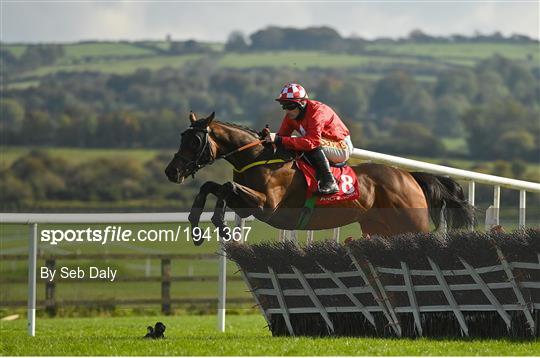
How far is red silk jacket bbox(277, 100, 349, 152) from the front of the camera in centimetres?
1068

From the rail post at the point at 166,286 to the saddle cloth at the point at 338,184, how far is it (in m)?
5.18

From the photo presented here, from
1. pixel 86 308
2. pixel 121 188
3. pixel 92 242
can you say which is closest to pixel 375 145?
pixel 121 188

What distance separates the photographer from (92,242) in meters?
11.4

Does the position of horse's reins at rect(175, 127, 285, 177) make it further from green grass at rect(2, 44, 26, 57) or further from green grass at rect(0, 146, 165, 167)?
green grass at rect(2, 44, 26, 57)

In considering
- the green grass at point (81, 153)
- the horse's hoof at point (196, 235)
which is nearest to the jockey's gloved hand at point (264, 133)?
the horse's hoof at point (196, 235)

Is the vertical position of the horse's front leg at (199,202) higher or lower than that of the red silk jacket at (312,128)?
lower

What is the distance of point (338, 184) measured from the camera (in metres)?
10.9

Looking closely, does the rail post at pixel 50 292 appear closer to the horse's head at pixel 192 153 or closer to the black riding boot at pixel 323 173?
the horse's head at pixel 192 153

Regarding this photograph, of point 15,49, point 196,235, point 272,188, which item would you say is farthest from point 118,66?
point 196,235

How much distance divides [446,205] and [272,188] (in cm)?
211

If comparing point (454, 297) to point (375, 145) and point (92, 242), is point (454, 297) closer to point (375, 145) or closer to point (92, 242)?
point (92, 242)

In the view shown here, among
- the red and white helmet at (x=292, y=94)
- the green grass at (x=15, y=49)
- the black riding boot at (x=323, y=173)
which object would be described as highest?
the red and white helmet at (x=292, y=94)

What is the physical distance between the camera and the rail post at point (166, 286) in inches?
637

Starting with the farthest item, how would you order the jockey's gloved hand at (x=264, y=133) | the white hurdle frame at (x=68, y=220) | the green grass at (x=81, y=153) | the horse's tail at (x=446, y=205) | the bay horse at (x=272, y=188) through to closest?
the green grass at (x=81, y=153) < the horse's tail at (x=446, y=205) < the white hurdle frame at (x=68, y=220) < the jockey's gloved hand at (x=264, y=133) < the bay horse at (x=272, y=188)
